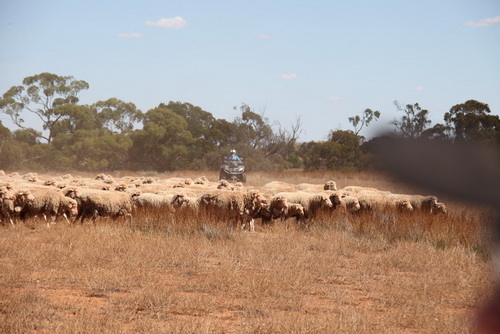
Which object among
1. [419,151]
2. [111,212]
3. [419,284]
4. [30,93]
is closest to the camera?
[419,151]

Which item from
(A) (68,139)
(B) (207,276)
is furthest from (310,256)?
(A) (68,139)

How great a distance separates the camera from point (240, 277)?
26.0ft

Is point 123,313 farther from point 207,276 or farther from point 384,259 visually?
point 384,259

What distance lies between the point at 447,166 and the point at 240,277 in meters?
6.86

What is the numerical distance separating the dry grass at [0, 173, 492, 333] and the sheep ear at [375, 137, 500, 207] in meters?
2.10

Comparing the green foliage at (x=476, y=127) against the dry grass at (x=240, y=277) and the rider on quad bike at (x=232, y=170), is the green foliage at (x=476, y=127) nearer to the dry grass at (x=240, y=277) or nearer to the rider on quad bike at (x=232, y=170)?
the dry grass at (x=240, y=277)

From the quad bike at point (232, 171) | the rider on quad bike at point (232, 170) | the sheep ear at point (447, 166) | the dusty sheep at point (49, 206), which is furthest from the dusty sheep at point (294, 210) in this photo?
the rider on quad bike at point (232, 170)

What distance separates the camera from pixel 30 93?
55.2 metres

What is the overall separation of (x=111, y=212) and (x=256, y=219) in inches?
149

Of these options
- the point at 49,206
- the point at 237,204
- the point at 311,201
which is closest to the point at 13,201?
the point at 49,206

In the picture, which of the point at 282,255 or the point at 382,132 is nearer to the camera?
the point at 382,132

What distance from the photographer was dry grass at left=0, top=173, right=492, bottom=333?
591cm

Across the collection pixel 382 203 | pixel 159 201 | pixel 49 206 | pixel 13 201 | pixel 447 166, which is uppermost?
pixel 447 166

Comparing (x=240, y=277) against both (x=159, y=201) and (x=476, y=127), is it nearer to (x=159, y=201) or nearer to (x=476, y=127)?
(x=476, y=127)
